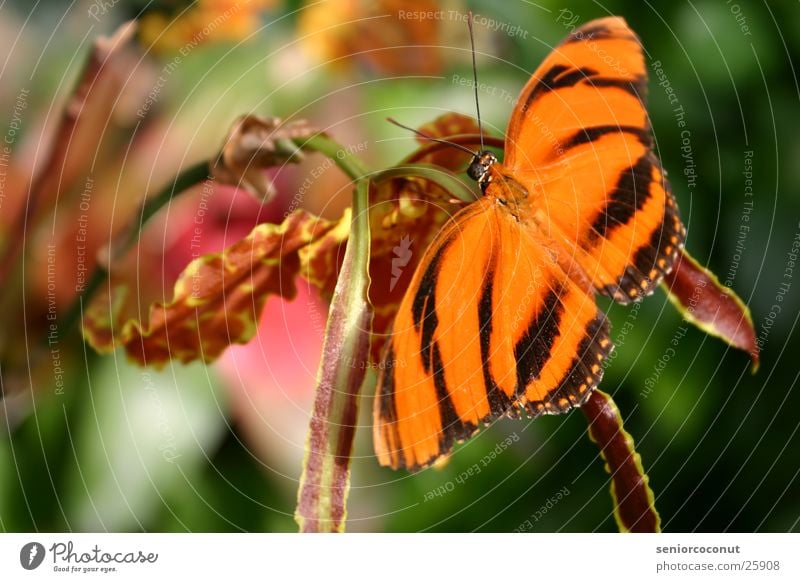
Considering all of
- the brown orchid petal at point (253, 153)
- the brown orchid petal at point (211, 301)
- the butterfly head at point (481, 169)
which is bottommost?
the brown orchid petal at point (211, 301)

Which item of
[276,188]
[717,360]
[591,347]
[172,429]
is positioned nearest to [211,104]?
[276,188]

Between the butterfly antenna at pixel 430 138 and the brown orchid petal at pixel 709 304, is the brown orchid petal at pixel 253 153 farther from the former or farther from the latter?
the brown orchid petal at pixel 709 304

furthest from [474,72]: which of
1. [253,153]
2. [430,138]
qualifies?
[253,153]

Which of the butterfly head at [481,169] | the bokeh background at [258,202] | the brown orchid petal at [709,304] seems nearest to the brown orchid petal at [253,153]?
the bokeh background at [258,202]

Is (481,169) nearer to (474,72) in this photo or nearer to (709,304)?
(474,72)

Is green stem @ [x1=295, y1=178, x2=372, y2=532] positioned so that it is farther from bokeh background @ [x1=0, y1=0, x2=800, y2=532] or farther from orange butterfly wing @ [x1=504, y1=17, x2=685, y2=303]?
orange butterfly wing @ [x1=504, y1=17, x2=685, y2=303]
